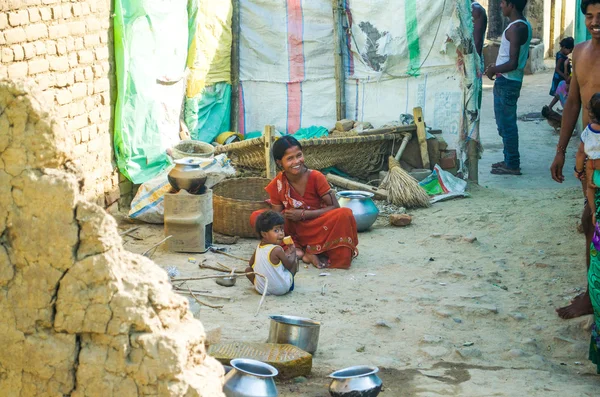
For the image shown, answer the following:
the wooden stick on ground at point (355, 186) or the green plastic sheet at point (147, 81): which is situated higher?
the green plastic sheet at point (147, 81)

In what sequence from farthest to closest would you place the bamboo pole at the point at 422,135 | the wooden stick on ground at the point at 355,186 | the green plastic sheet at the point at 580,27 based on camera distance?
the green plastic sheet at the point at 580,27, the bamboo pole at the point at 422,135, the wooden stick on ground at the point at 355,186

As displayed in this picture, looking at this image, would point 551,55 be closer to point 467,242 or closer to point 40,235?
point 467,242

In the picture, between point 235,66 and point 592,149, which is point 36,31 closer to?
point 592,149

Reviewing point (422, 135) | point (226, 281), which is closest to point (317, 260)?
point (226, 281)

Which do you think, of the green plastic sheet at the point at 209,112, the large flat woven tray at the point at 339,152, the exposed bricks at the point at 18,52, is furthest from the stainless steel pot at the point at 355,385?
the green plastic sheet at the point at 209,112

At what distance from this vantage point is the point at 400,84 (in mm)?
9078

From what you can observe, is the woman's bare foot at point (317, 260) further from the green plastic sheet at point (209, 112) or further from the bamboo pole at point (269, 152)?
the green plastic sheet at point (209, 112)

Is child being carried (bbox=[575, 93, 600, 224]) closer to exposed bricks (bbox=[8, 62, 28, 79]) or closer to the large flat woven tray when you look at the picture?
exposed bricks (bbox=[8, 62, 28, 79])

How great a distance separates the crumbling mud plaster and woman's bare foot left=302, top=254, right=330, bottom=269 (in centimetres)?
363

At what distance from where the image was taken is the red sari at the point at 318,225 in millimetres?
6219

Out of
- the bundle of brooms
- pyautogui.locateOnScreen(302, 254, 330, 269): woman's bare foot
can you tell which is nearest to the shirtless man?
pyautogui.locateOnScreen(302, 254, 330, 269): woman's bare foot

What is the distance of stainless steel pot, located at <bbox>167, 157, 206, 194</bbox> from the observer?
6.47 meters

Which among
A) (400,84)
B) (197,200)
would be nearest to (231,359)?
(197,200)

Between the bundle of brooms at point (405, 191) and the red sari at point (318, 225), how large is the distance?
1.60 m
